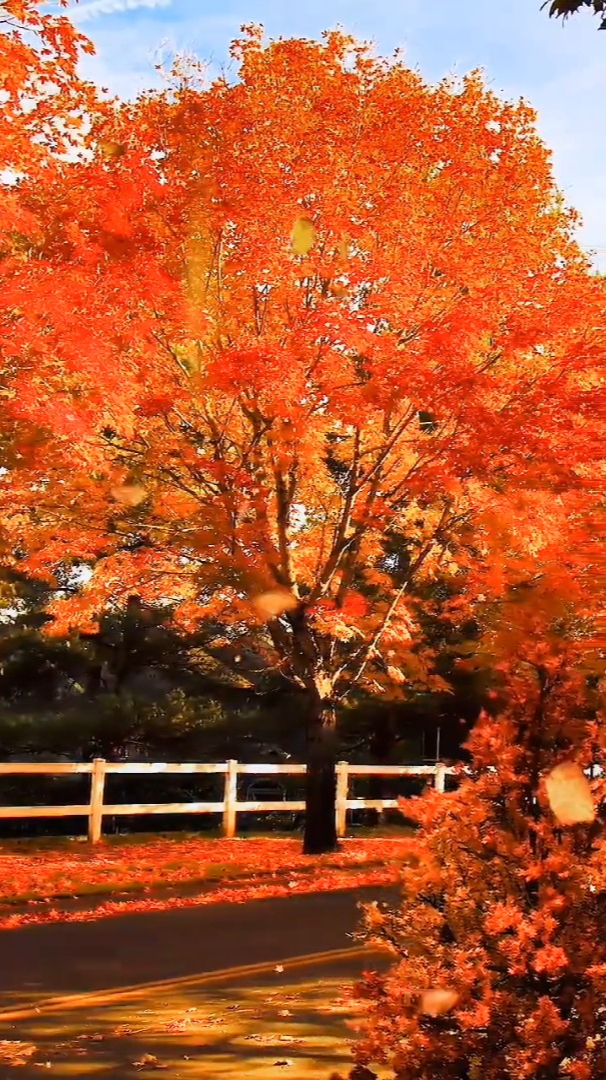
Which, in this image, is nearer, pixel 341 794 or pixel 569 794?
pixel 569 794

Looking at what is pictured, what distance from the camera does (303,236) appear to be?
48.8 feet

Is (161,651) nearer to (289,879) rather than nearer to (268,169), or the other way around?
(289,879)

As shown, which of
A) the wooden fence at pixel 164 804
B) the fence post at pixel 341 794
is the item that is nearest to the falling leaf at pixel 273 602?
the wooden fence at pixel 164 804

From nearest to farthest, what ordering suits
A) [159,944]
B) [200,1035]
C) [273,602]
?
[200,1035] < [159,944] < [273,602]

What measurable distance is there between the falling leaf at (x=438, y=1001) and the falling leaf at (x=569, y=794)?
741 mm

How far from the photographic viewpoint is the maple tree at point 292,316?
48.0 ft

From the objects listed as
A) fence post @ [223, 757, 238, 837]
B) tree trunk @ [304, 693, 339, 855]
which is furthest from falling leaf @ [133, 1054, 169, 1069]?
fence post @ [223, 757, 238, 837]

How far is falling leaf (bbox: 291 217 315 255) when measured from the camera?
14.7 metres

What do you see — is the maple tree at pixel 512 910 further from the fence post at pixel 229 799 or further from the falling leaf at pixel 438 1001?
the fence post at pixel 229 799

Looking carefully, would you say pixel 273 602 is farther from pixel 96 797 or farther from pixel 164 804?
pixel 164 804

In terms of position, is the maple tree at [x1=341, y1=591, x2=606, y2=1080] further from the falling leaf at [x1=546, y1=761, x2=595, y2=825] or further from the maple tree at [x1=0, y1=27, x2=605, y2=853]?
the maple tree at [x1=0, y1=27, x2=605, y2=853]

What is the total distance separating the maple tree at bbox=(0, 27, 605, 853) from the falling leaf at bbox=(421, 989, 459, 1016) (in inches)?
414

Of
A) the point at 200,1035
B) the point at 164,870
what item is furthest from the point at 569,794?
the point at 164,870

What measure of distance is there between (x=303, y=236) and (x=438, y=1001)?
456 inches
